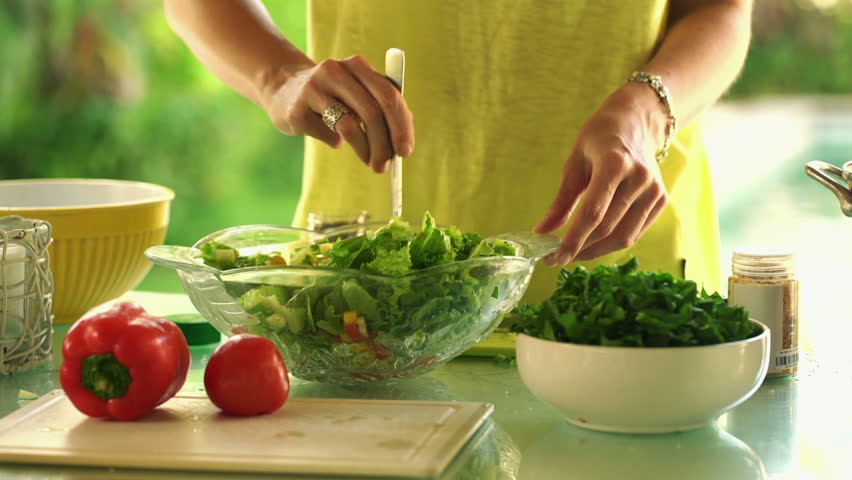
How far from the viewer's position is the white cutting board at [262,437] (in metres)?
0.93

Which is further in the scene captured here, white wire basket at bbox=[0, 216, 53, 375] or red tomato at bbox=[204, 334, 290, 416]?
white wire basket at bbox=[0, 216, 53, 375]

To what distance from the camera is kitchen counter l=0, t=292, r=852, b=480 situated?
96cm

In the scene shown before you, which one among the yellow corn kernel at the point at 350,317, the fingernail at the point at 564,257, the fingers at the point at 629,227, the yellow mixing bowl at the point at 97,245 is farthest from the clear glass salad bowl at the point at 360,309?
the yellow mixing bowl at the point at 97,245

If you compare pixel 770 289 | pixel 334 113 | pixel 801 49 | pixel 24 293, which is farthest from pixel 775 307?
pixel 801 49

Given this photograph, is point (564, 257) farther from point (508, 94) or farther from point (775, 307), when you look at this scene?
point (508, 94)

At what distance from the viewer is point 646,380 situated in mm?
974

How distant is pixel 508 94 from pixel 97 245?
0.66m

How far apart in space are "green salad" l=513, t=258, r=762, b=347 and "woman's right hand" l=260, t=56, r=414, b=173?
1.19ft

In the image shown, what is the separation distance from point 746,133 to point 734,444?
35.2 ft

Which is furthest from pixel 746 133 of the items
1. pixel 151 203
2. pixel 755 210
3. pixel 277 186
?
pixel 151 203

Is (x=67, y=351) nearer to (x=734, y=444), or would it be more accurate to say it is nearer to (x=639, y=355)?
(x=639, y=355)

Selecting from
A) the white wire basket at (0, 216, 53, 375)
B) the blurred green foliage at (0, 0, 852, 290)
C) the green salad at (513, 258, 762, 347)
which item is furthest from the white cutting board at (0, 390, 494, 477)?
the blurred green foliage at (0, 0, 852, 290)

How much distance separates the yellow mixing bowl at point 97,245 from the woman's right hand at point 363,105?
336 mm

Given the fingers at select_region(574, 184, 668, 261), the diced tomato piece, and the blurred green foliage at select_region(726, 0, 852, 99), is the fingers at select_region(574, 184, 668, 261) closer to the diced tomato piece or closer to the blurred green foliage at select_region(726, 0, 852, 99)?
the diced tomato piece
